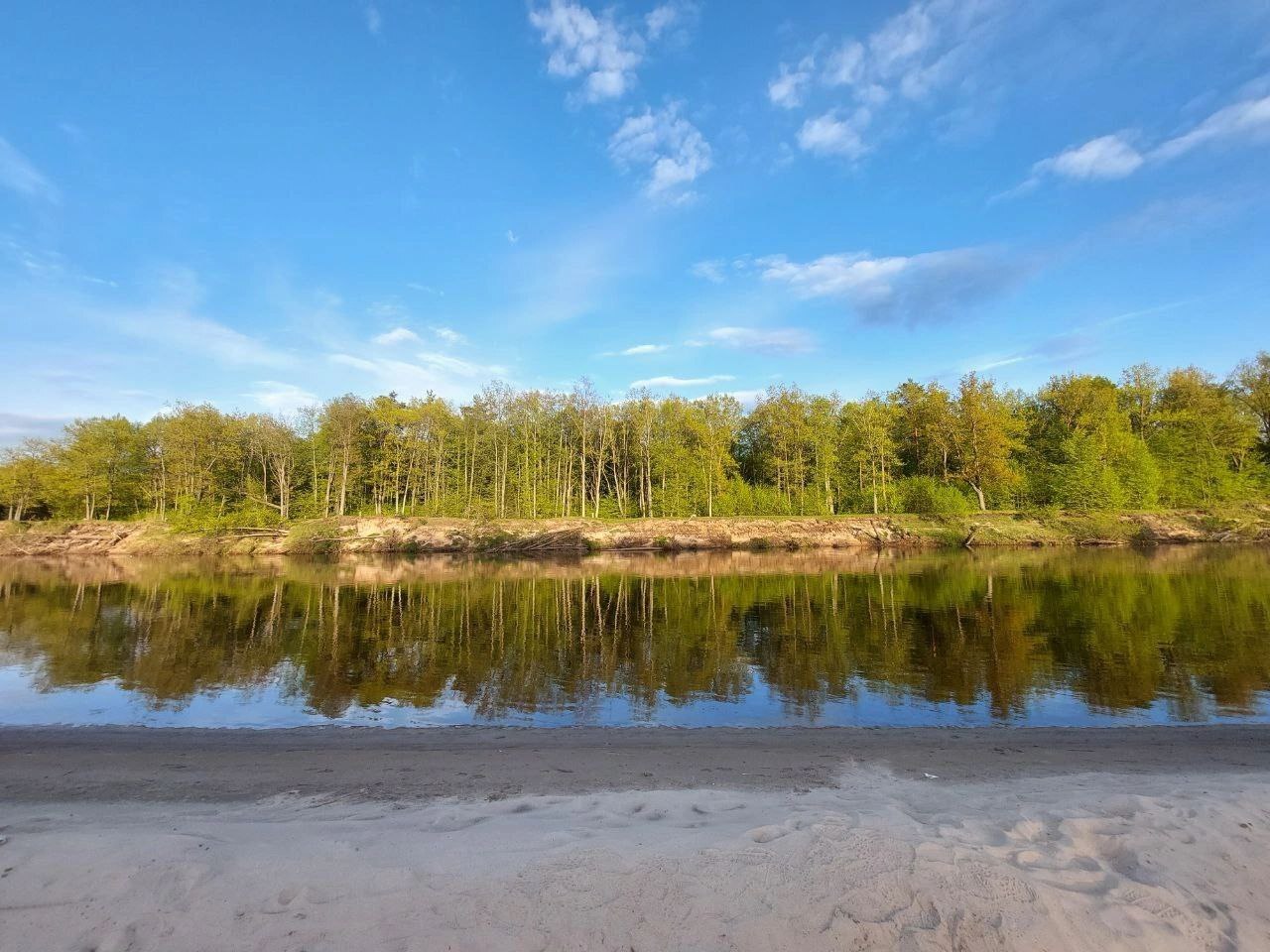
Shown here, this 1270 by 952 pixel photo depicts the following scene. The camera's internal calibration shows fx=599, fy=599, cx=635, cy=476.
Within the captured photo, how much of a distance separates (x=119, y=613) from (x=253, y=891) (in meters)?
25.4

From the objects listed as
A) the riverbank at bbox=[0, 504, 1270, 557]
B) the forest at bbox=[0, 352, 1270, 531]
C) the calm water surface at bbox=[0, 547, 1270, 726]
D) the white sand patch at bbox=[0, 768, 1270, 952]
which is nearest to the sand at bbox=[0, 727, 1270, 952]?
the white sand patch at bbox=[0, 768, 1270, 952]

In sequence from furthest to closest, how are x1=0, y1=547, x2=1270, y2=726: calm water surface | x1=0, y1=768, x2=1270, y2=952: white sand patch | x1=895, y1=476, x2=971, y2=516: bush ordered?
x1=895, y1=476, x2=971, y2=516: bush → x1=0, y1=547, x2=1270, y2=726: calm water surface → x1=0, y1=768, x2=1270, y2=952: white sand patch

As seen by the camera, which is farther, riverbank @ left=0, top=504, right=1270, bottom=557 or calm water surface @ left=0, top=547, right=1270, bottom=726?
A: riverbank @ left=0, top=504, right=1270, bottom=557

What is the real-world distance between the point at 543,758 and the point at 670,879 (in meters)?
4.74

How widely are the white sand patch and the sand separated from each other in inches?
0.8

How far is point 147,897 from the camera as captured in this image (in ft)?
12.4

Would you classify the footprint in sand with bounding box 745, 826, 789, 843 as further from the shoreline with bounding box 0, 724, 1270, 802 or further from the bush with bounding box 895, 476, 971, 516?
the bush with bounding box 895, 476, 971, 516

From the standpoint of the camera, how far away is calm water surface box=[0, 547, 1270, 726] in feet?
36.4

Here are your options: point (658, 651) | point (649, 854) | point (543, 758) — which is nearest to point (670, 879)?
point (649, 854)

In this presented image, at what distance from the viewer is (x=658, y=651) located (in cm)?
1603

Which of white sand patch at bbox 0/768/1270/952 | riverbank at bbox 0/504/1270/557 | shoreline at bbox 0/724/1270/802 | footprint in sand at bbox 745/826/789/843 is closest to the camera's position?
white sand patch at bbox 0/768/1270/952

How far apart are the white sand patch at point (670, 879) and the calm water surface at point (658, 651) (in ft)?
17.3

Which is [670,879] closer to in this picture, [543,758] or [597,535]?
[543,758]

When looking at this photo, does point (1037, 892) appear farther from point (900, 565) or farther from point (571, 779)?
point (900, 565)
